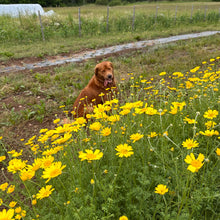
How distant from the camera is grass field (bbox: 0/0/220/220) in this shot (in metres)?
1.25

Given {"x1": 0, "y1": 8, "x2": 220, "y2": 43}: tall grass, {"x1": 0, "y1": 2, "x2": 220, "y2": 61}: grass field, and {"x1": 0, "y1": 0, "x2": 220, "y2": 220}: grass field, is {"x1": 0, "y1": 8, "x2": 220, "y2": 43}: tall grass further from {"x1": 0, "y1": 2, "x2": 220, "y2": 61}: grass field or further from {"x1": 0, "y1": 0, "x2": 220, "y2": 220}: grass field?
{"x1": 0, "y1": 0, "x2": 220, "y2": 220}: grass field

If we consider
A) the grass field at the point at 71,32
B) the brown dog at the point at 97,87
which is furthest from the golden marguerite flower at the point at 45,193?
the grass field at the point at 71,32

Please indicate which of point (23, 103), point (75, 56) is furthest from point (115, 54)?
point (23, 103)

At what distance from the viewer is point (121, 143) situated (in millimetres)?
1808

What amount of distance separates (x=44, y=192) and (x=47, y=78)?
527cm

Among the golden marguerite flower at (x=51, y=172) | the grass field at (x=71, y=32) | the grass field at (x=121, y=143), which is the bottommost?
the grass field at (x=121, y=143)

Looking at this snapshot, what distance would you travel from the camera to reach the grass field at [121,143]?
1.25 m

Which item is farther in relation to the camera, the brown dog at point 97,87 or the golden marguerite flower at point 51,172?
the brown dog at point 97,87

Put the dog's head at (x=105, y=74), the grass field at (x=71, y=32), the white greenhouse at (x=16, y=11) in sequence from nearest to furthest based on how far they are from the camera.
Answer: the dog's head at (x=105, y=74), the grass field at (x=71, y=32), the white greenhouse at (x=16, y=11)

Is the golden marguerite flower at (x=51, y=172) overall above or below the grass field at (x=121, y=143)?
above

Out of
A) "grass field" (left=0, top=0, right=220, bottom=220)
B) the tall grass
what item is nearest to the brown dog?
"grass field" (left=0, top=0, right=220, bottom=220)

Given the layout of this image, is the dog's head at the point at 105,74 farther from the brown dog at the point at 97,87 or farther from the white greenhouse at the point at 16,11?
the white greenhouse at the point at 16,11

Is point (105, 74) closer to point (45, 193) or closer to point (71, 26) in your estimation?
point (45, 193)

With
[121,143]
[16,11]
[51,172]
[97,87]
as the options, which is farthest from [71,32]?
[51,172]
